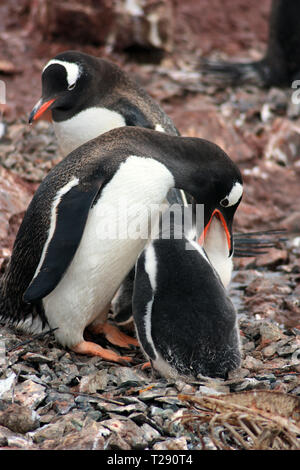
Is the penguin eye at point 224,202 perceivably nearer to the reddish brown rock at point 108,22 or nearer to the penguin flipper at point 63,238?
the penguin flipper at point 63,238

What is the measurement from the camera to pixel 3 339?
3400 millimetres

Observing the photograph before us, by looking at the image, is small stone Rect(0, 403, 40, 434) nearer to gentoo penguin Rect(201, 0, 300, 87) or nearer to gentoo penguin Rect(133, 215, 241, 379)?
gentoo penguin Rect(133, 215, 241, 379)

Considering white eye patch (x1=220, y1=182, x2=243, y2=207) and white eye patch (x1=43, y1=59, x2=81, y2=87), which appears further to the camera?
white eye patch (x1=43, y1=59, x2=81, y2=87)

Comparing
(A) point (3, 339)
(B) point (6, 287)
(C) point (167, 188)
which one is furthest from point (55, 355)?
(C) point (167, 188)

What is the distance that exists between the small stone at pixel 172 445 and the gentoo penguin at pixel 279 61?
5.84 metres

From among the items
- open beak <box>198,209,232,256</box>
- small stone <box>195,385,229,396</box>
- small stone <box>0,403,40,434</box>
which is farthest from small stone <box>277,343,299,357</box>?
small stone <box>0,403,40,434</box>

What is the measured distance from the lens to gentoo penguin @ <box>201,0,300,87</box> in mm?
7961

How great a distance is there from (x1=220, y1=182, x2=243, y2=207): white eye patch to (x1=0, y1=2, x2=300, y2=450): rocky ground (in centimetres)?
70

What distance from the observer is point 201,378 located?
3.05 metres

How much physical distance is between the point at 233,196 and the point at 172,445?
1353 mm

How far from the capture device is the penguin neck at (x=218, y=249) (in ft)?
12.0
